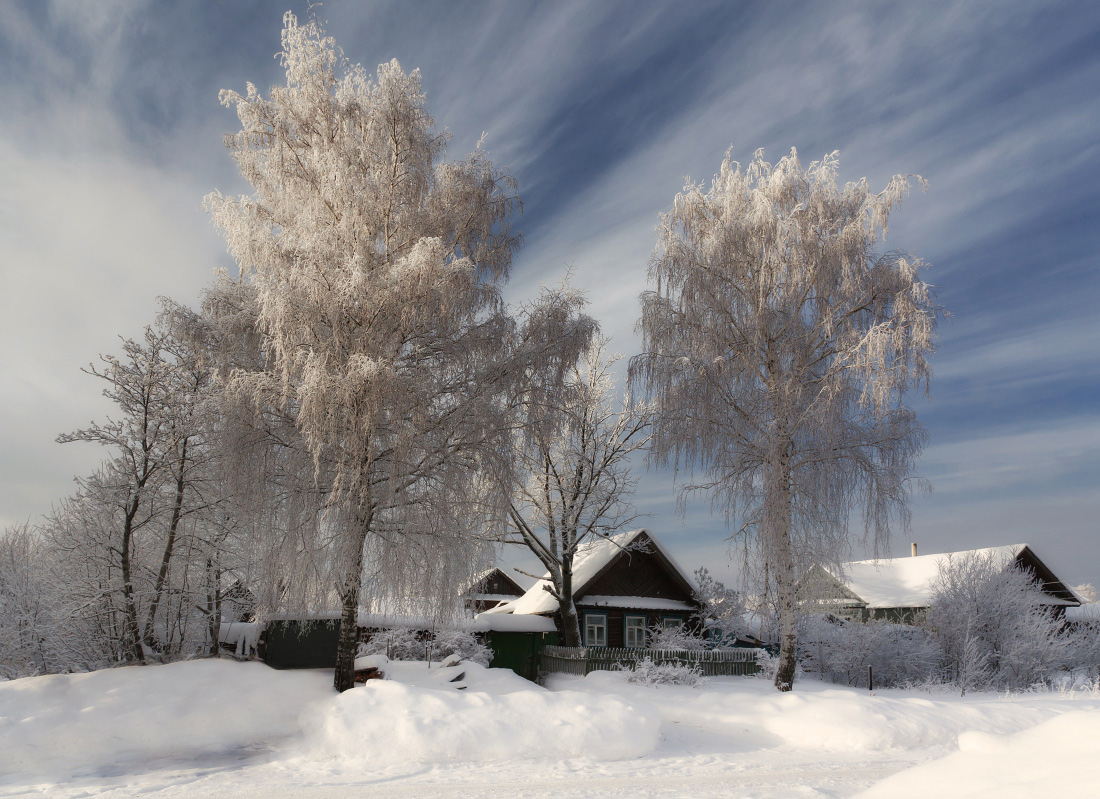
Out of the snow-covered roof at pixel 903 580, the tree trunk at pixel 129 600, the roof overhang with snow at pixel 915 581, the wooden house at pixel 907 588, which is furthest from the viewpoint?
the roof overhang with snow at pixel 915 581

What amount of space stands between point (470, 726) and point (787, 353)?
11.9 meters

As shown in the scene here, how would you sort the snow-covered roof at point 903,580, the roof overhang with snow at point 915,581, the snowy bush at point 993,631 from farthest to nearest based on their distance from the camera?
the roof overhang with snow at point 915,581
the snow-covered roof at point 903,580
the snowy bush at point 993,631

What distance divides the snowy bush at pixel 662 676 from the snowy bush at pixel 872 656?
5.92 meters

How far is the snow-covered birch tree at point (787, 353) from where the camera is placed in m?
16.0

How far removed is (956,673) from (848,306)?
12.9 metres

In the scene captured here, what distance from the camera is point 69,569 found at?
14.4 metres

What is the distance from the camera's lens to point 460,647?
1970 cm

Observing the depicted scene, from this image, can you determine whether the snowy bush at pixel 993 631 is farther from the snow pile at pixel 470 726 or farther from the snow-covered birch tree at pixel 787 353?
the snow pile at pixel 470 726

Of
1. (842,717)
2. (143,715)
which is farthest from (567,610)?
(143,715)

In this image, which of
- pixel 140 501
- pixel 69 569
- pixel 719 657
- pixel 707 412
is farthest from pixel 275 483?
pixel 719 657

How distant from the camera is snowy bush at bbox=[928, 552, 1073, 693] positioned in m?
20.3

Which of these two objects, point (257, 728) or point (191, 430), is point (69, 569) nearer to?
point (191, 430)

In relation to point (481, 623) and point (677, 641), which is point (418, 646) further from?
point (677, 641)

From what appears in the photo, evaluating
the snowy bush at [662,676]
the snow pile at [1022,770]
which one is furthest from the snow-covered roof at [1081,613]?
the snow pile at [1022,770]
